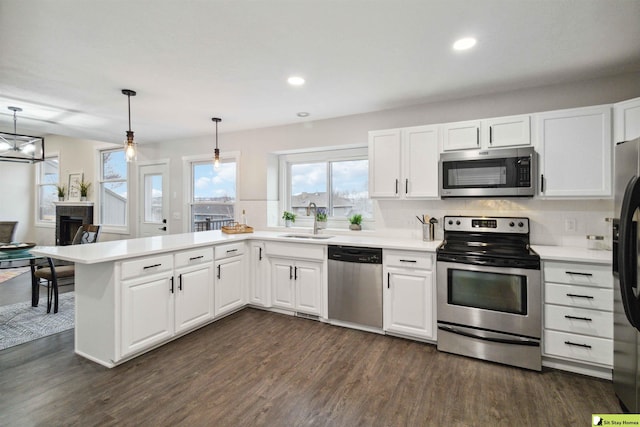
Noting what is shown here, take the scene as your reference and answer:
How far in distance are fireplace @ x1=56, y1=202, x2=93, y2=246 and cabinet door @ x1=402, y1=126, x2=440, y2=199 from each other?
6.50 m

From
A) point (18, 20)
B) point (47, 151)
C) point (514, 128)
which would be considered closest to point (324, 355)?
point (514, 128)

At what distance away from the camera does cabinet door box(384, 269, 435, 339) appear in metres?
2.76

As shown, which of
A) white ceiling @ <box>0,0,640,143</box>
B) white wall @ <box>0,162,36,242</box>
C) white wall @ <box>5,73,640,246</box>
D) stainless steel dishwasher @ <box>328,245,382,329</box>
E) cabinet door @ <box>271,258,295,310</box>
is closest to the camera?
white ceiling @ <box>0,0,640,143</box>

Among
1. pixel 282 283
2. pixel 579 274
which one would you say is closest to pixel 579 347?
pixel 579 274

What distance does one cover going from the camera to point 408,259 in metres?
2.85

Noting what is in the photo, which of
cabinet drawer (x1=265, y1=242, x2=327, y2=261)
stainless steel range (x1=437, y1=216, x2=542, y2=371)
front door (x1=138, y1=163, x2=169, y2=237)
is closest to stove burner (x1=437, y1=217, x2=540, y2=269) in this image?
stainless steel range (x1=437, y1=216, x2=542, y2=371)

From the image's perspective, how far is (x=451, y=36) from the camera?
2059 millimetres

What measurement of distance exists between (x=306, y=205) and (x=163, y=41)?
2750 millimetres

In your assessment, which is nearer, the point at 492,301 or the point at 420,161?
the point at 492,301

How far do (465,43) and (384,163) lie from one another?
1375 mm

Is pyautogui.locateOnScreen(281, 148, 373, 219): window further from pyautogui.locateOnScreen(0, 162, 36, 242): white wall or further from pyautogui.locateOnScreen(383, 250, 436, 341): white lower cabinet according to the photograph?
pyautogui.locateOnScreen(0, 162, 36, 242): white wall

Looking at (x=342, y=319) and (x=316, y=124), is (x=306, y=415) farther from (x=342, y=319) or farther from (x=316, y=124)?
(x=316, y=124)

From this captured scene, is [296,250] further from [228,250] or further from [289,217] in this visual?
[289,217]

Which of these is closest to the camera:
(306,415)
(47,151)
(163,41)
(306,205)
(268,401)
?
(306,415)
